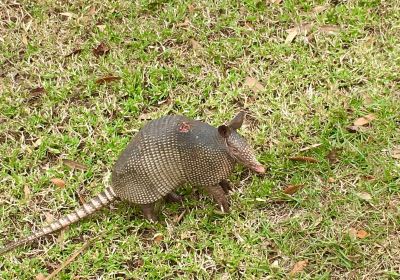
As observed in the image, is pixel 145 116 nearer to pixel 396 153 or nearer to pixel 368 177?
pixel 368 177

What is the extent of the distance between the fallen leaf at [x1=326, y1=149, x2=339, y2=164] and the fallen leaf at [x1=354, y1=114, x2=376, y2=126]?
0.35m

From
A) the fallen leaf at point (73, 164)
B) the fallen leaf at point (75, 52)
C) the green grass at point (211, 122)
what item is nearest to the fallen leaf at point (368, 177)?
the green grass at point (211, 122)

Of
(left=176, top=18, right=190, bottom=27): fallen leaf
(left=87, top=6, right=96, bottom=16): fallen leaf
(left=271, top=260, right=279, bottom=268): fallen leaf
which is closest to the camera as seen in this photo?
(left=271, top=260, right=279, bottom=268): fallen leaf

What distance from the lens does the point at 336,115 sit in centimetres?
479

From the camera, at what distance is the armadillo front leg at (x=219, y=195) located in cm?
416

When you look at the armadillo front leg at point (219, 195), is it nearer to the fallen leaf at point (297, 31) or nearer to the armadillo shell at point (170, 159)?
the armadillo shell at point (170, 159)

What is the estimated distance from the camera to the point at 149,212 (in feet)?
14.2

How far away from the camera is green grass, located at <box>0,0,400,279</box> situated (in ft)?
13.7

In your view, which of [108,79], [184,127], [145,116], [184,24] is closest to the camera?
[184,127]

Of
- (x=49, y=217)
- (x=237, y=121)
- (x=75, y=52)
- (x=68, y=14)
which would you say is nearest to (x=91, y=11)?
(x=68, y=14)

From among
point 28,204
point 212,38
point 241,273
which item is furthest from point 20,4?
point 241,273

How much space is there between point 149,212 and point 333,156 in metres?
1.53

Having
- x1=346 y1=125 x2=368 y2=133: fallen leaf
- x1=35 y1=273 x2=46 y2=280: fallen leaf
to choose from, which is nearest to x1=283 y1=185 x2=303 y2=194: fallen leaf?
x1=346 y1=125 x2=368 y2=133: fallen leaf

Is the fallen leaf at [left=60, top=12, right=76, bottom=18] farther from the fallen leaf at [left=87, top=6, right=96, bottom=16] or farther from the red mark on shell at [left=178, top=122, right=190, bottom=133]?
the red mark on shell at [left=178, top=122, right=190, bottom=133]
